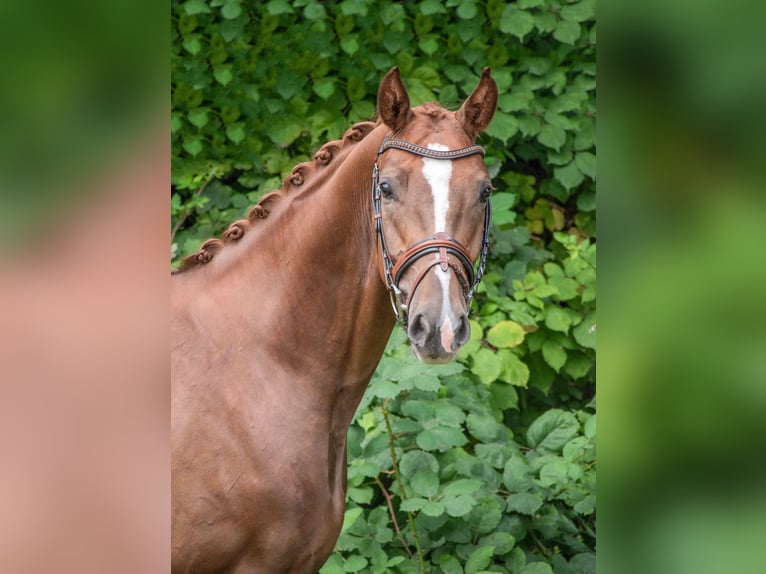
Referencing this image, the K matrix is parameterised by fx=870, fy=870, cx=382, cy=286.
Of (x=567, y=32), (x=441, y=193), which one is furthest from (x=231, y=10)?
(x=441, y=193)

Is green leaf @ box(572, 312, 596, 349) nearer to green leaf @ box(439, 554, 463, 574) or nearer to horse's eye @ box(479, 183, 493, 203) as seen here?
green leaf @ box(439, 554, 463, 574)

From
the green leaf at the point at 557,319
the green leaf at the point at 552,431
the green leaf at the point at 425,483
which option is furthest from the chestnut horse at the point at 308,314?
the green leaf at the point at 557,319

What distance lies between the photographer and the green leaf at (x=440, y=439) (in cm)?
332

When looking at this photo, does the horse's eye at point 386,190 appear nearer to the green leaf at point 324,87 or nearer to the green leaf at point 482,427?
the green leaf at point 482,427

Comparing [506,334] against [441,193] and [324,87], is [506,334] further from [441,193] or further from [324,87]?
[441,193]

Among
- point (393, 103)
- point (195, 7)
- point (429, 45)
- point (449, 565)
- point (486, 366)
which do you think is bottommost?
point (449, 565)

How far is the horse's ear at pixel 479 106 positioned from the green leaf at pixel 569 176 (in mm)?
2395

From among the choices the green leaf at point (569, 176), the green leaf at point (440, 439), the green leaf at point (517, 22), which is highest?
the green leaf at point (517, 22)

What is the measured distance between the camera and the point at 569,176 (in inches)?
187

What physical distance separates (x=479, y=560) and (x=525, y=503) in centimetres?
34

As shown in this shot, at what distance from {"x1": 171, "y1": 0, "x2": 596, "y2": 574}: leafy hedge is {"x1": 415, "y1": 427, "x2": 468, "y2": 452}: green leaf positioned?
0.88ft
